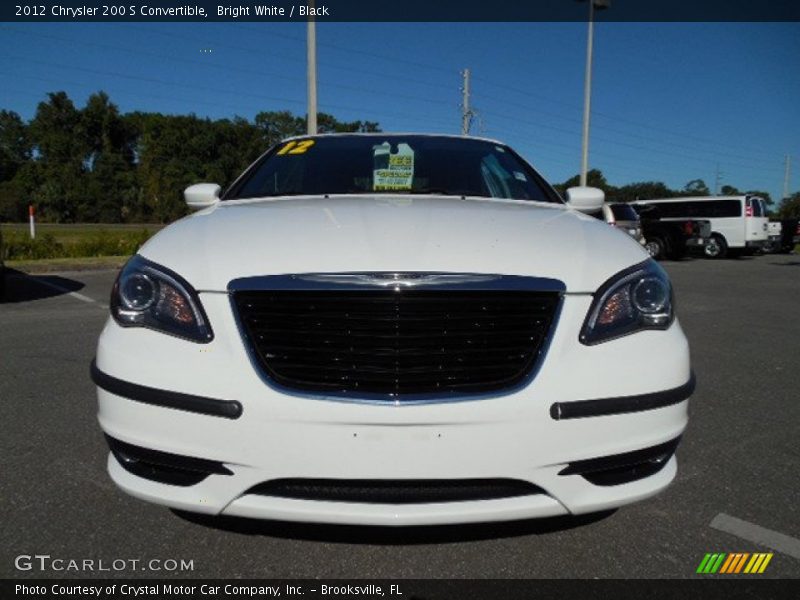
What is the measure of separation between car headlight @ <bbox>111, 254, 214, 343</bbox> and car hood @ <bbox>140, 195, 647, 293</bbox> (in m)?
0.04

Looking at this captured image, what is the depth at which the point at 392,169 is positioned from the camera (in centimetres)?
316

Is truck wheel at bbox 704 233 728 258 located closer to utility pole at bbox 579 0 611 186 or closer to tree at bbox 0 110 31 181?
utility pole at bbox 579 0 611 186

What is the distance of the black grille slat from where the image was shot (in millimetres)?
1677

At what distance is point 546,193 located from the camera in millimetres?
3107

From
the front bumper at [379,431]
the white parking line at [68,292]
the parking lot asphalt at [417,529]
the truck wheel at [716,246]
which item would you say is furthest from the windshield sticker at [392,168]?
the truck wheel at [716,246]

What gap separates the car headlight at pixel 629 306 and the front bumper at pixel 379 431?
0.04 m

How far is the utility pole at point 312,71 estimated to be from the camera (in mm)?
12266

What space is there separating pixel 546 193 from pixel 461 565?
1.89 metres

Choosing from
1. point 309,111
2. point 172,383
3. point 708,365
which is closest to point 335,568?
point 172,383

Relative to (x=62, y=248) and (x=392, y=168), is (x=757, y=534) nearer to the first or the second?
(x=392, y=168)

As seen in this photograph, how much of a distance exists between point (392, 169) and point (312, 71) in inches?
403

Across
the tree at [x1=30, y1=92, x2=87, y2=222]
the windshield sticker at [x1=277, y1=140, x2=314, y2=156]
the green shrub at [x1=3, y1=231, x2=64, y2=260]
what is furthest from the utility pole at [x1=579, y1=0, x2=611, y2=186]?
the tree at [x1=30, y1=92, x2=87, y2=222]

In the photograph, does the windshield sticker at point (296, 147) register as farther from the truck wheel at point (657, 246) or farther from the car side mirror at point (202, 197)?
the truck wheel at point (657, 246)

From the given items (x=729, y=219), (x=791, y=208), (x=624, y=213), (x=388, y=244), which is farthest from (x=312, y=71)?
(x=791, y=208)
